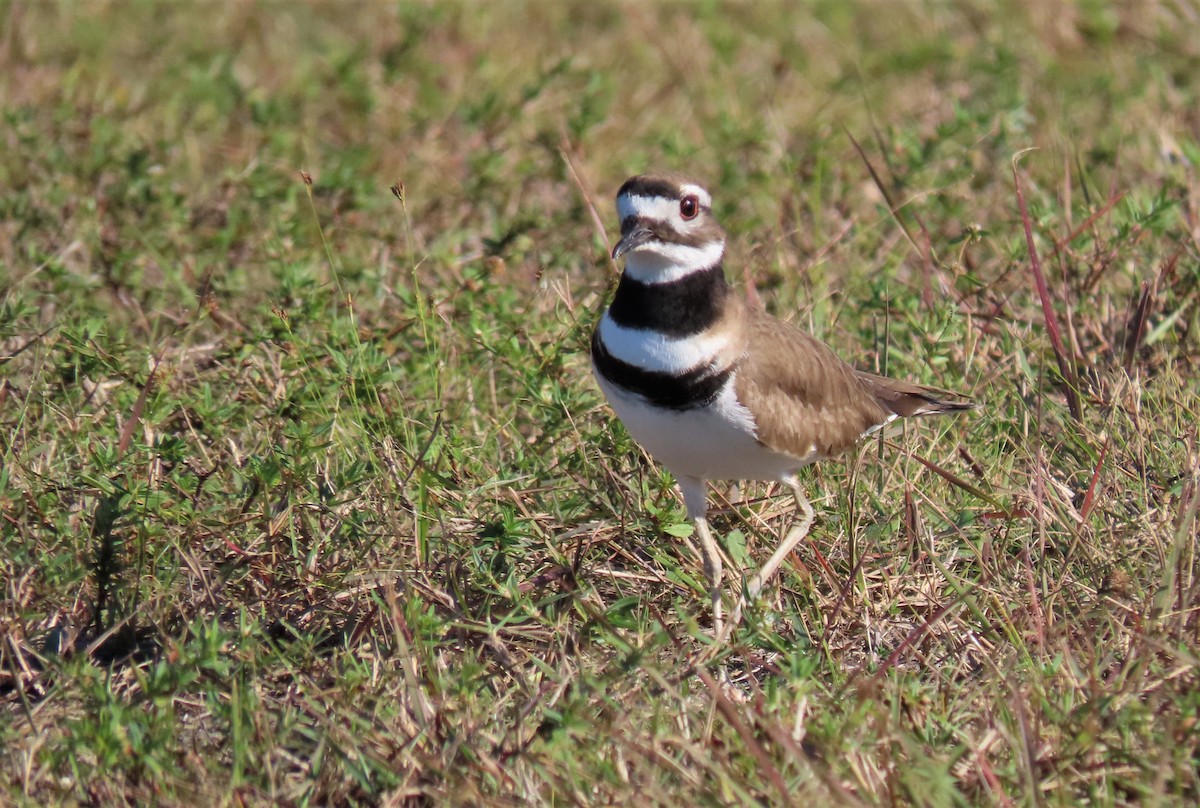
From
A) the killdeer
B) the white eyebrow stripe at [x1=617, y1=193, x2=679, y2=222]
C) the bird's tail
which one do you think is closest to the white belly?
the killdeer

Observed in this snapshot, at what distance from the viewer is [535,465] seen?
14.7ft


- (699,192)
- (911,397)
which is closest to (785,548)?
(911,397)

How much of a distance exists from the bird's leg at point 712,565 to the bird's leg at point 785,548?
0.06m

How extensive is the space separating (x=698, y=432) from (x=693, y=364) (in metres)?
0.17

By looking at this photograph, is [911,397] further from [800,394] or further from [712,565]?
[712,565]

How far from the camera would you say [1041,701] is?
11.2ft

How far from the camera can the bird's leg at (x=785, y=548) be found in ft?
12.9

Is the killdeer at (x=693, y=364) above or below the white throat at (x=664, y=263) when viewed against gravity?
below

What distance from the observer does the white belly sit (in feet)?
12.6

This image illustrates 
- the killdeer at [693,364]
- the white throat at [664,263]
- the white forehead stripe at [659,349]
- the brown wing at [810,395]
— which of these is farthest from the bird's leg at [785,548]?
the white throat at [664,263]

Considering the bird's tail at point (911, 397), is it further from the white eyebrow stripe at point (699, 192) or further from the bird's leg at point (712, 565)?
the white eyebrow stripe at point (699, 192)

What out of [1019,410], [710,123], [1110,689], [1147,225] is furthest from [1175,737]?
[710,123]

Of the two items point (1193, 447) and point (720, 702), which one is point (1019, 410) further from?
point (720, 702)

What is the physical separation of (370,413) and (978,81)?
169 inches
